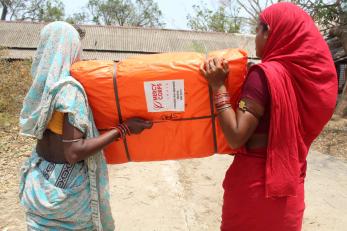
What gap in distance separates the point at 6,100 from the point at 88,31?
15.3 metres

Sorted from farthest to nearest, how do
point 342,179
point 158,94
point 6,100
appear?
point 6,100
point 342,179
point 158,94

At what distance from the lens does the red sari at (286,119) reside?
1738 mm

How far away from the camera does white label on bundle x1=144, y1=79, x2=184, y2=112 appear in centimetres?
187

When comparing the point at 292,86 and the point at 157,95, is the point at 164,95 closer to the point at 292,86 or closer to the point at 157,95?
the point at 157,95

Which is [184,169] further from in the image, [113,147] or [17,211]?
[113,147]

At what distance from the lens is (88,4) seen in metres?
37.4

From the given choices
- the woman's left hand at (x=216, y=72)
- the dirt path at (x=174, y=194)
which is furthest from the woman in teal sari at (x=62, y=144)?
the dirt path at (x=174, y=194)

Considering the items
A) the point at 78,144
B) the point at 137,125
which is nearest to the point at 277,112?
the point at 137,125

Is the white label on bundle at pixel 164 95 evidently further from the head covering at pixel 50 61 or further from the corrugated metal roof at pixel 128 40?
the corrugated metal roof at pixel 128 40

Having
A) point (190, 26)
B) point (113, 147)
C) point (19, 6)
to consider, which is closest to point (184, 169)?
point (113, 147)

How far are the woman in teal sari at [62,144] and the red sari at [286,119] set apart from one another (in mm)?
562

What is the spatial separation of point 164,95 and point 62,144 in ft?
1.63

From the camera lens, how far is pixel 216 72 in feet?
5.90

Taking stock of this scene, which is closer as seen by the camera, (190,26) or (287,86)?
(287,86)
